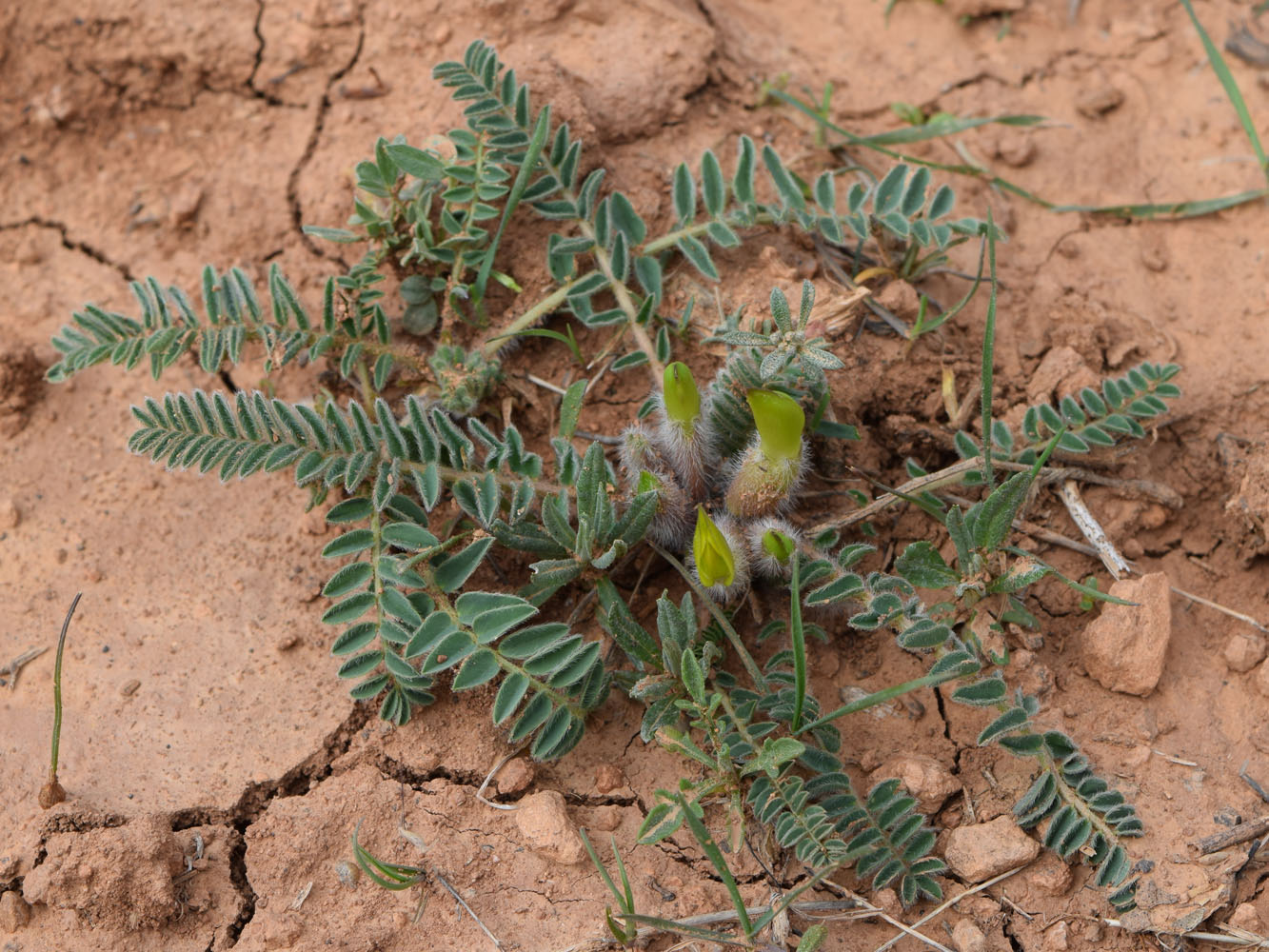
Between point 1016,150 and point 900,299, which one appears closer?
point 900,299

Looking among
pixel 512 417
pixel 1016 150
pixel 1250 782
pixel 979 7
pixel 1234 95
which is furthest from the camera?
pixel 979 7

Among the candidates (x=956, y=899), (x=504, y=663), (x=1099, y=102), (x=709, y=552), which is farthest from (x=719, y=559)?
(x=1099, y=102)

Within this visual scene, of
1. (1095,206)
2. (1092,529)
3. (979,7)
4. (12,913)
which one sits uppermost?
(979,7)

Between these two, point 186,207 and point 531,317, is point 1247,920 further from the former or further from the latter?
point 186,207

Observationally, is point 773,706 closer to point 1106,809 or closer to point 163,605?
Result: point 1106,809

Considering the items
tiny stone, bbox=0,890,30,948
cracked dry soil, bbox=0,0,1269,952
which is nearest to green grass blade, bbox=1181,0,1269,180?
cracked dry soil, bbox=0,0,1269,952

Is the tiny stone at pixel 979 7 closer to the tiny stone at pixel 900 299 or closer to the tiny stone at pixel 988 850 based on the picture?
the tiny stone at pixel 900 299

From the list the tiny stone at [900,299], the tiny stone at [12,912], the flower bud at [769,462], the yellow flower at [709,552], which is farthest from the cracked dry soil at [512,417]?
the yellow flower at [709,552]

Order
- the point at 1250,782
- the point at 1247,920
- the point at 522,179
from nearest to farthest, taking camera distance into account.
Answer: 1. the point at 1247,920
2. the point at 1250,782
3. the point at 522,179
